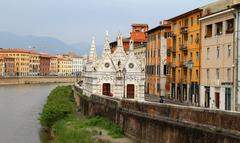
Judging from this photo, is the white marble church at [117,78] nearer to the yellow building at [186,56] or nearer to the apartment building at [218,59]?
the yellow building at [186,56]

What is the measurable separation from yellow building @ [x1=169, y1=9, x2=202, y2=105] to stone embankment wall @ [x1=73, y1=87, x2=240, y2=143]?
622 inches

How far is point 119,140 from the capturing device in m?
34.4

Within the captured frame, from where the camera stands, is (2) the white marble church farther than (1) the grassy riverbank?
Yes

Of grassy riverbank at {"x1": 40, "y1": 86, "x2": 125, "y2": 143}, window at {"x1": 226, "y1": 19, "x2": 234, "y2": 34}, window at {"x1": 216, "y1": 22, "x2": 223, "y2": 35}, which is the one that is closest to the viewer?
grassy riverbank at {"x1": 40, "y1": 86, "x2": 125, "y2": 143}

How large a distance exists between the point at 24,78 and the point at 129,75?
14509 cm

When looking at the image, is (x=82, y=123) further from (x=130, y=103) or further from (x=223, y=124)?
(x=223, y=124)

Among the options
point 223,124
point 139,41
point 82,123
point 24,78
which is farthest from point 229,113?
point 24,78

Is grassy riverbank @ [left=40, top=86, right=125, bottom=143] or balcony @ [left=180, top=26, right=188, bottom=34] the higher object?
balcony @ [left=180, top=26, right=188, bottom=34]

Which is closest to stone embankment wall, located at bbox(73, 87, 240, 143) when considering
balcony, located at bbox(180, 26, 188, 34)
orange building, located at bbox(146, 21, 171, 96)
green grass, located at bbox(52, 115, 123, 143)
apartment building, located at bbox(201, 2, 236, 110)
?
green grass, located at bbox(52, 115, 123, 143)

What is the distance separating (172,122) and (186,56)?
3284 centimetres

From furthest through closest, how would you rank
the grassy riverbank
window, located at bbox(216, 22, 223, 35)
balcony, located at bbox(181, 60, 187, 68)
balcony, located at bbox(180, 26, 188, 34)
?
balcony, located at bbox(181, 60, 187, 68)
balcony, located at bbox(180, 26, 188, 34)
window, located at bbox(216, 22, 223, 35)
the grassy riverbank

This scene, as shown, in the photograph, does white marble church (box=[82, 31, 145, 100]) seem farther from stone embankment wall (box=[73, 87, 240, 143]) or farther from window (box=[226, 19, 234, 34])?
window (box=[226, 19, 234, 34])

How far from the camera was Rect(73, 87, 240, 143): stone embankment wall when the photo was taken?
866 inches

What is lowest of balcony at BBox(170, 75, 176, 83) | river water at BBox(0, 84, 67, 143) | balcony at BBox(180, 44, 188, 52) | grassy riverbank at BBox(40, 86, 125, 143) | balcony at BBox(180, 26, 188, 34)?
river water at BBox(0, 84, 67, 143)
